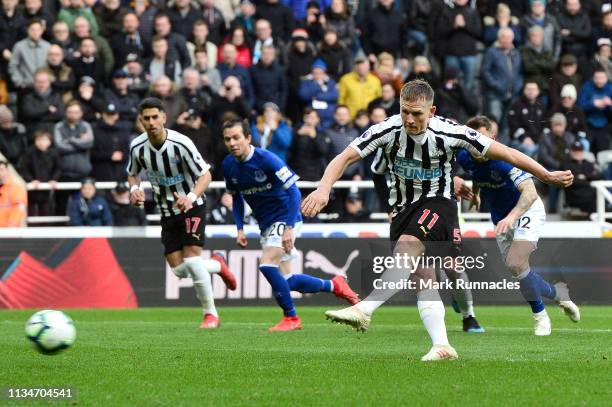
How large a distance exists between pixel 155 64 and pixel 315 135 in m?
3.12

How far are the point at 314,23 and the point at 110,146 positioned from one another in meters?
4.86

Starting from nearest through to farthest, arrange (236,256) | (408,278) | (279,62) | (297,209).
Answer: (408,278) → (297,209) → (236,256) → (279,62)

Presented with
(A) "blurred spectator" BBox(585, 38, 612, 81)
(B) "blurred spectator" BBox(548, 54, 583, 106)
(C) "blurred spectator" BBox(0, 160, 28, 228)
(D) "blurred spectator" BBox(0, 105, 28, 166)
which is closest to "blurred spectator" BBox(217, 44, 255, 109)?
(D) "blurred spectator" BBox(0, 105, 28, 166)

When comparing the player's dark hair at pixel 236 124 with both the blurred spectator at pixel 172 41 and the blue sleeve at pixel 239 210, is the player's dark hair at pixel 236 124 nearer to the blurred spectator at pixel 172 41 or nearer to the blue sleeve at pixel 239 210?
the blue sleeve at pixel 239 210

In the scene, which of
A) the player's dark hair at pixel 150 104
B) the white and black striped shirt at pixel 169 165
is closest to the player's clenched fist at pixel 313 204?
the player's dark hair at pixel 150 104

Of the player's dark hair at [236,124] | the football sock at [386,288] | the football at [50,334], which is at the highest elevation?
the player's dark hair at [236,124]

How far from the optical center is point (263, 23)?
22.1 meters

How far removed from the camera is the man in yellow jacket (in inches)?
867

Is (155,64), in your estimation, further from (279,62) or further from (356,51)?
(356,51)

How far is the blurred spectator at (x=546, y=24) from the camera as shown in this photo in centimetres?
2342

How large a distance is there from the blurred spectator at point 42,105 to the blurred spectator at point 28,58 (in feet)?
1.06

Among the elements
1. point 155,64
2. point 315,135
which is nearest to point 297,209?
point 315,135

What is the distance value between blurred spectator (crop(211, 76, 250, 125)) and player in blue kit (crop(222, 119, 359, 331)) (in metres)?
6.19

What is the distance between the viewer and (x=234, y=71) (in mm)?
21562
